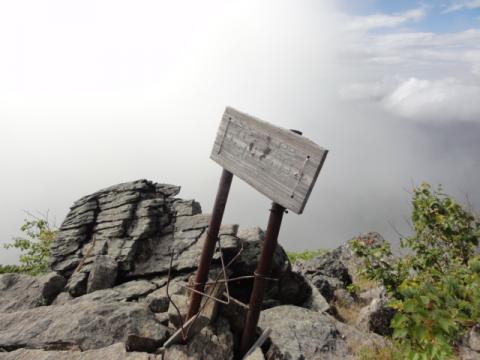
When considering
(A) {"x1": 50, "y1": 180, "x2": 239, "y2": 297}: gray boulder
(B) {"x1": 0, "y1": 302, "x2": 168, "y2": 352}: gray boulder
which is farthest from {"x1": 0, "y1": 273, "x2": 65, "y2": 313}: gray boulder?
(B) {"x1": 0, "y1": 302, "x2": 168, "y2": 352}: gray boulder

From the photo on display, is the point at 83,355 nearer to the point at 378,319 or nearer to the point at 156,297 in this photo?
the point at 156,297

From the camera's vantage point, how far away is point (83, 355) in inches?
284

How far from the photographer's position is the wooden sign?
6355mm

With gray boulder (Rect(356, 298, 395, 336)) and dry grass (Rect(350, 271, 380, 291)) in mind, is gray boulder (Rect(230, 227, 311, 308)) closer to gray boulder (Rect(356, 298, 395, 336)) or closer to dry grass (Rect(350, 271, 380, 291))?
gray boulder (Rect(356, 298, 395, 336))

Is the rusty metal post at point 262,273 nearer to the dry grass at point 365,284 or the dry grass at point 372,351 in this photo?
the dry grass at point 372,351

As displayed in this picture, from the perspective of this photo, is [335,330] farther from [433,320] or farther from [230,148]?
[230,148]

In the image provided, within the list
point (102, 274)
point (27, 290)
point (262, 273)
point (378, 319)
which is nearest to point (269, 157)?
point (262, 273)

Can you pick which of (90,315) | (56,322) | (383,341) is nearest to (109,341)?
(90,315)

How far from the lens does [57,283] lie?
12.3 meters

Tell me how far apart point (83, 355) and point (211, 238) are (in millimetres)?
3141

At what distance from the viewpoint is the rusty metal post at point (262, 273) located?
7168 mm

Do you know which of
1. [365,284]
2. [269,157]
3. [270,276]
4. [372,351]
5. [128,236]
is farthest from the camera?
[365,284]

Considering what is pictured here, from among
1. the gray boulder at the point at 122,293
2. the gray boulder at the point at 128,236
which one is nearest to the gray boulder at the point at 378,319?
the gray boulder at the point at 128,236

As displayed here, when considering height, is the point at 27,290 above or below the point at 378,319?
below
